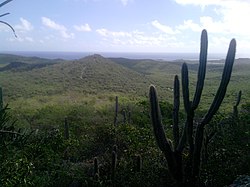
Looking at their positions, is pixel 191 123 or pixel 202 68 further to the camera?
pixel 191 123

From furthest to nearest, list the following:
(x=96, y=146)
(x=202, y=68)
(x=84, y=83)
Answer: (x=84, y=83) < (x=96, y=146) < (x=202, y=68)

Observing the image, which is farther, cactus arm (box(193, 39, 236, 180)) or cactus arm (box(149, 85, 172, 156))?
cactus arm (box(149, 85, 172, 156))

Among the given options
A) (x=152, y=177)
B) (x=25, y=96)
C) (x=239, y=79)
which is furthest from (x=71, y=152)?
(x=239, y=79)

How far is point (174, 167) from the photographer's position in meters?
8.38

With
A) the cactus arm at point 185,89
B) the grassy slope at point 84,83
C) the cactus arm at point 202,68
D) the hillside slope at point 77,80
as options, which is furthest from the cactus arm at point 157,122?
the hillside slope at point 77,80

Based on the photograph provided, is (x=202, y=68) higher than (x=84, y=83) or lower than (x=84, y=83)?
higher

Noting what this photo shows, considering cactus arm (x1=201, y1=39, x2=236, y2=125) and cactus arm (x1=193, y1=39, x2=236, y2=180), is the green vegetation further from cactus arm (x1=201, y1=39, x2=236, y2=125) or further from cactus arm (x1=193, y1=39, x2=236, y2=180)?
cactus arm (x1=201, y1=39, x2=236, y2=125)

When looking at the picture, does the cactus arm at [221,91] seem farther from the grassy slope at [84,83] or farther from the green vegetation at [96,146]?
the grassy slope at [84,83]

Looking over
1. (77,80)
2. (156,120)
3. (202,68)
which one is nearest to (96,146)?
(156,120)

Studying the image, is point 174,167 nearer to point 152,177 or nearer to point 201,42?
point 152,177

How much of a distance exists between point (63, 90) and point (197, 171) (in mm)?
30755

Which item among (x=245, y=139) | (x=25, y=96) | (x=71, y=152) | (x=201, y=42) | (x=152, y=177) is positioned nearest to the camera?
(x=201, y=42)

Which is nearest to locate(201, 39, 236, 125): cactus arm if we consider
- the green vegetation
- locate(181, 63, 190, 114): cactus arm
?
locate(181, 63, 190, 114): cactus arm

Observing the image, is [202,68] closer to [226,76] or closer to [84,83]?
[226,76]
